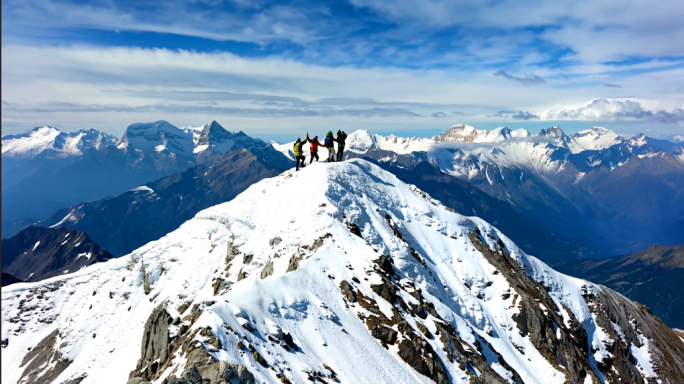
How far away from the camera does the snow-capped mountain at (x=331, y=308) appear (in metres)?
44.7

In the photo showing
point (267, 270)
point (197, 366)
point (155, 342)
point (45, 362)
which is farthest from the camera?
point (45, 362)

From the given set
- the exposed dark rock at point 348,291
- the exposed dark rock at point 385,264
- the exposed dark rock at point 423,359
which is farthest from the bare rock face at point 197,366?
the exposed dark rock at point 385,264

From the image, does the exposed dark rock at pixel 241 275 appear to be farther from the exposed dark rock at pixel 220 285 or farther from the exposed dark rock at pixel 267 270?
the exposed dark rock at pixel 267 270

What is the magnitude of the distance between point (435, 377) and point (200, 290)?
134 feet

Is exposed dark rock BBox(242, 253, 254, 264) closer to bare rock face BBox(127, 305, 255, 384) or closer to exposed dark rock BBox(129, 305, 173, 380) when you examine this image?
exposed dark rock BBox(129, 305, 173, 380)

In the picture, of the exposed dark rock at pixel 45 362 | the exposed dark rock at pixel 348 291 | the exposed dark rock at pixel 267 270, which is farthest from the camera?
the exposed dark rock at pixel 45 362

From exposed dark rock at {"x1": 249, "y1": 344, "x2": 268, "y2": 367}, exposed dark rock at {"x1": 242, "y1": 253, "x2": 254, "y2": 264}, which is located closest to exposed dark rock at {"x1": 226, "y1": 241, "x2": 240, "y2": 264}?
exposed dark rock at {"x1": 242, "y1": 253, "x2": 254, "y2": 264}

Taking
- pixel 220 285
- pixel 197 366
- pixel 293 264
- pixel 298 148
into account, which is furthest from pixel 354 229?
pixel 197 366

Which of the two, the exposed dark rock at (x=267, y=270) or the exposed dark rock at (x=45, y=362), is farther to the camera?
the exposed dark rock at (x=45, y=362)

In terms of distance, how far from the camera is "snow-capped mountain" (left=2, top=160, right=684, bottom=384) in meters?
44.7

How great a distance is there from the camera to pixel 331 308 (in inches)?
2050

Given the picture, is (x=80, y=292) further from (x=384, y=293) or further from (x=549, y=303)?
(x=549, y=303)

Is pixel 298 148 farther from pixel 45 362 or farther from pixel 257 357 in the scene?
pixel 45 362

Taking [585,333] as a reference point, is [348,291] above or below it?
above
